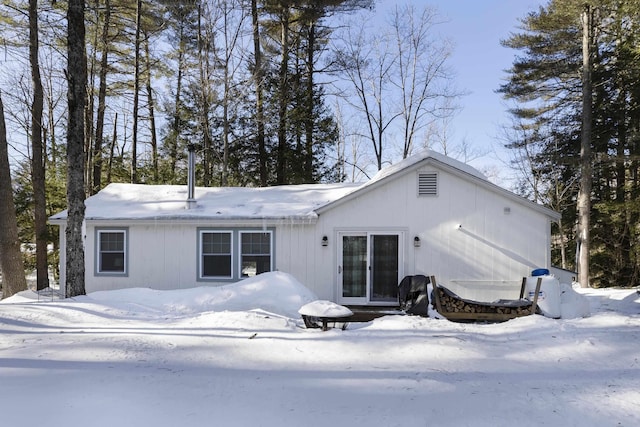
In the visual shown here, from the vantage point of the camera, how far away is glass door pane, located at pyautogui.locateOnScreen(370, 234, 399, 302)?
9125 mm

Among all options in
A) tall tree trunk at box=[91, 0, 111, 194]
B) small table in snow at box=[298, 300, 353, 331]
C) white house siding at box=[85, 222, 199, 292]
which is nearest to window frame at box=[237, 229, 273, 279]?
white house siding at box=[85, 222, 199, 292]

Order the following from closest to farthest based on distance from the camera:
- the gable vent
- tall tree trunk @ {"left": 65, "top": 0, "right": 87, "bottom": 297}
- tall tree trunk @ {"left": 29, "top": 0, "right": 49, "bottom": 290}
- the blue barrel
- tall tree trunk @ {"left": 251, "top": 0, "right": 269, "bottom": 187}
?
the blue barrel, tall tree trunk @ {"left": 65, "top": 0, "right": 87, "bottom": 297}, the gable vent, tall tree trunk @ {"left": 29, "top": 0, "right": 49, "bottom": 290}, tall tree trunk @ {"left": 251, "top": 0, "right": 269, "bottom": 187}

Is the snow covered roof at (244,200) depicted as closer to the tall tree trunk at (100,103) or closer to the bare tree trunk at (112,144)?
the tall tree trunk at (100,103)

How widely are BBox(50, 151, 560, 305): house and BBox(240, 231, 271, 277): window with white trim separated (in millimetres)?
24

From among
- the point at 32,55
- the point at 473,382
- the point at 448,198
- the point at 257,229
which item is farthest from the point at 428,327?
the point at 32,55

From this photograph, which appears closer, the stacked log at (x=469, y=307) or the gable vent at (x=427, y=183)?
the stacked log at (x=469, y=307)

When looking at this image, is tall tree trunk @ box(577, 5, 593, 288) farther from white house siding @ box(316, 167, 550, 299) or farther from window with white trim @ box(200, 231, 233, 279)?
window with white trim @ box(200, 231, 233, 279)

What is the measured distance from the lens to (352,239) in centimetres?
927

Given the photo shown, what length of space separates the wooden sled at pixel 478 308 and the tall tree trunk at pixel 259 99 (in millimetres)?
12475

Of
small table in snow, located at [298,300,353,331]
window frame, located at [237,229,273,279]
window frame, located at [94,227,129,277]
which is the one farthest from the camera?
window frame, located at [94,227,129,277]

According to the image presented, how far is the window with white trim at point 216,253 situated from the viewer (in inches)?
385

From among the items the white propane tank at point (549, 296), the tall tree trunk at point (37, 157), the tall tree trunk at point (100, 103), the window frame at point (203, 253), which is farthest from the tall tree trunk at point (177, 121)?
the white propane tank at point (549, 296)

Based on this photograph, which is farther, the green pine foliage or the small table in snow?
the green pine foliage

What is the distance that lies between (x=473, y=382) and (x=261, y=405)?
209 cm
